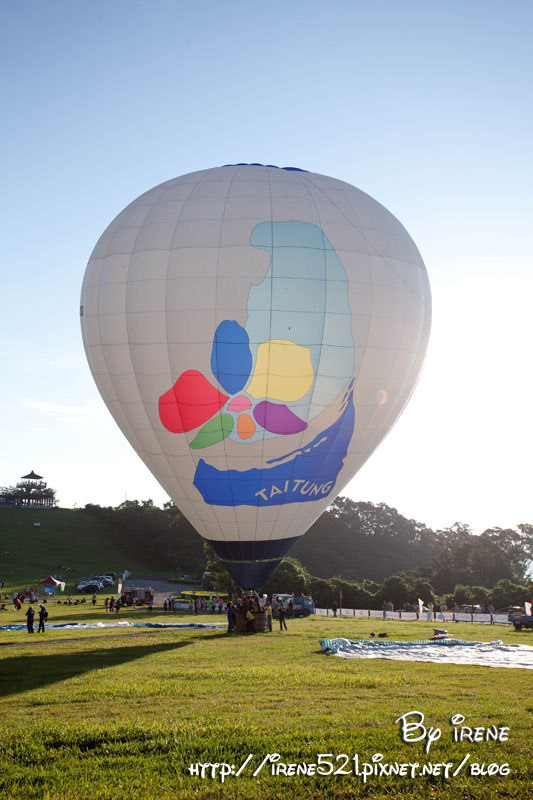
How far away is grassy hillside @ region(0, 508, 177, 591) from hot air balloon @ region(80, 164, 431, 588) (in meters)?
41.3

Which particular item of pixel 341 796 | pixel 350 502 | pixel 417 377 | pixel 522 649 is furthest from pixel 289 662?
pixel 350 502

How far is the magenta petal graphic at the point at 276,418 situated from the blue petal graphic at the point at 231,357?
2.78ft

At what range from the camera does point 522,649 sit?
53.9 feet

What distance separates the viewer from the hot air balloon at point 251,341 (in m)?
18.8

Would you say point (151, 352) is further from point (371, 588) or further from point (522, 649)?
point (371, 588)

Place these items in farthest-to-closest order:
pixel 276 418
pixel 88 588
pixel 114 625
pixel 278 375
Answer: pixel 88 588 → pixel 114 625 → pixel 276 418 → pixel 278 375

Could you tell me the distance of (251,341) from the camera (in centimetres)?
1870

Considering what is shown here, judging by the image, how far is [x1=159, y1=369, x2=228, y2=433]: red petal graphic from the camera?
61.7ft

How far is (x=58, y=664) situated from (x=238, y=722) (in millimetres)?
6638

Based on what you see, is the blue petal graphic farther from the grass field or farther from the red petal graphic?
the grass field

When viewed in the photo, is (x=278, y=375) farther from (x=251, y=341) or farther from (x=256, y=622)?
(x=256, y=622)

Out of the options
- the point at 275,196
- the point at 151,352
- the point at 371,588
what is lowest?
the point at 371,588

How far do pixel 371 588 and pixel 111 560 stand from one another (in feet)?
114

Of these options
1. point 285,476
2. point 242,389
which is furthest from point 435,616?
point 242,389
